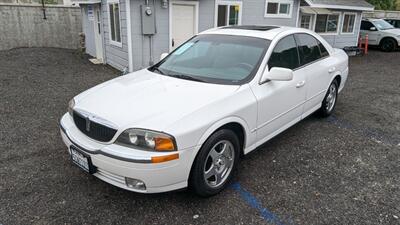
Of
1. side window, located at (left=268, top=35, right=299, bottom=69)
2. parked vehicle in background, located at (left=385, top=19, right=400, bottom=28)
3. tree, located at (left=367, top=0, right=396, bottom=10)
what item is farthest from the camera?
tree, located at (left=367, top=0, right=396, bottom=10)

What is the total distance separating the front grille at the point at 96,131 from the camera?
2.62 meters

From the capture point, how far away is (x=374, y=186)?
3.33 metres

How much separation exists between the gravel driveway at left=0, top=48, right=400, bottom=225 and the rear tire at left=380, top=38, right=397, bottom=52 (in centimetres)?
1221

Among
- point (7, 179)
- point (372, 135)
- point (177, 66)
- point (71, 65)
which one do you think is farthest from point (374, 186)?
point (71, 65)

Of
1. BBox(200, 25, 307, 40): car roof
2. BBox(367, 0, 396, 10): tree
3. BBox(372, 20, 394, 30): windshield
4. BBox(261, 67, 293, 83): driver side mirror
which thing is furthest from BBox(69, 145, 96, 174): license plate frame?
BBox(367, 0, 396, 10): tree

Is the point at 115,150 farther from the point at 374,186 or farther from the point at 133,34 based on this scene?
the point at 133,34

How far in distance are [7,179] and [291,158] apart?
130 inches

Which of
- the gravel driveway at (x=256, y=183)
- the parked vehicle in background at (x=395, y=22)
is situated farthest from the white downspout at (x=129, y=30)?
the parked vehicle in background at (x=395, y=22)

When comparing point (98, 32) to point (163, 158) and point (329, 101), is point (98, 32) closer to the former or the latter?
point (329, 101)

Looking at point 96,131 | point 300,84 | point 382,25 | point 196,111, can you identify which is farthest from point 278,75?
point 382,25

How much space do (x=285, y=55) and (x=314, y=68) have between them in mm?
751

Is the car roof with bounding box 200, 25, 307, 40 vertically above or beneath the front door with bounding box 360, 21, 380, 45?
above

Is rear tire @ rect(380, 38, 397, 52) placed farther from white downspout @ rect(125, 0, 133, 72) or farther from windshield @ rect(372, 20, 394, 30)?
white downspout @ rect(125, 0, 133, 72)

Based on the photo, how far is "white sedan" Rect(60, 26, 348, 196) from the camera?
252 centimetres
